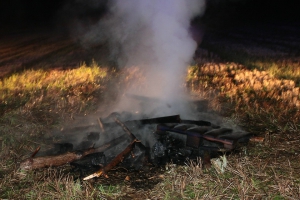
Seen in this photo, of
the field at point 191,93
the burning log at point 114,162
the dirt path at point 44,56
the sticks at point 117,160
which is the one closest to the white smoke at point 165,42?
the field at point 191,93

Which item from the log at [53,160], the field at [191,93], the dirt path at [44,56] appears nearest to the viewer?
the field at [191,93]

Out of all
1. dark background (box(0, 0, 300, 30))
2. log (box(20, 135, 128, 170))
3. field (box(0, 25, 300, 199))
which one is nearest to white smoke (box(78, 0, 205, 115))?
field (box(0, 25, 300, 199))

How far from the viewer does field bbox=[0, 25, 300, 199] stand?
3.71m

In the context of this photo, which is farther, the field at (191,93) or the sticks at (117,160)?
the sticks at (117,160)

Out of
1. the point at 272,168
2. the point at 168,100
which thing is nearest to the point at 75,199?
the point at 272,168

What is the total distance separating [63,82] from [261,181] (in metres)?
5.43

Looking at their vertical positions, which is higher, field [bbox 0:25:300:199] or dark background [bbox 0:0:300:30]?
dark background [bbox 0:0:300:30]

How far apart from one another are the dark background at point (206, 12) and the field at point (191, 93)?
1783 centimetres

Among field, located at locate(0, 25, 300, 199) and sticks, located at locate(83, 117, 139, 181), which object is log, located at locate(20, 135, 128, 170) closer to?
field, located at locate(0, 25, 300, 199)

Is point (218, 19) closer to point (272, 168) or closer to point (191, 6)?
point (191, 6)

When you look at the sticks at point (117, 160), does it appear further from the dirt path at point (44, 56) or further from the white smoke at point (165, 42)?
the dirt path at point (44, 56)

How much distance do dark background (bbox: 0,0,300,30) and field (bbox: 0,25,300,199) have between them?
17834 millimetres

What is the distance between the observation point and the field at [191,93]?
12.2 ft

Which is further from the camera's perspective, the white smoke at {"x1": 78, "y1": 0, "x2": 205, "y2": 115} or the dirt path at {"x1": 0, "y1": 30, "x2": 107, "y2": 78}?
the dirt path at {"x1": 0, "y1": 30, "x2": 107, "y2": 78}
